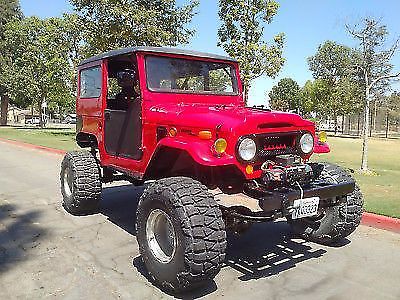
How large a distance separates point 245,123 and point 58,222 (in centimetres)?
357

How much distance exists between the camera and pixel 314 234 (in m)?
5.07

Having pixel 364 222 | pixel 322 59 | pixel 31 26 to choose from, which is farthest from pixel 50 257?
pixel 322 59

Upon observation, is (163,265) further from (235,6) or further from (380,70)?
(235,6)

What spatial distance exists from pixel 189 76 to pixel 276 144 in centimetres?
166

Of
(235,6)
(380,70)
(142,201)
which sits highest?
(235,6)

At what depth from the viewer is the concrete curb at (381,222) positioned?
18.9 ft

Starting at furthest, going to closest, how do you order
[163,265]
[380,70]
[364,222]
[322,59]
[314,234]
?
[322,59]
[380,70]
[364,222]
[314,234]
[163,265]

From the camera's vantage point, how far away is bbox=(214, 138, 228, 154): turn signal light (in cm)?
377

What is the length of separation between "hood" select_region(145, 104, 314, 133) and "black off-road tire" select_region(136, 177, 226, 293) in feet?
2.05

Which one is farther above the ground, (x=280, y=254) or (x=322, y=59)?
(x=322, y=59)

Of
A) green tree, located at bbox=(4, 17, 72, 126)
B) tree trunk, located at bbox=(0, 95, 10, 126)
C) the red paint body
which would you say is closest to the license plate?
the red paint body

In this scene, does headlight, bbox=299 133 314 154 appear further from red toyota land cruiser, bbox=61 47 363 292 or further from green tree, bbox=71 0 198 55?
green tree, bbox=71 0 198 55

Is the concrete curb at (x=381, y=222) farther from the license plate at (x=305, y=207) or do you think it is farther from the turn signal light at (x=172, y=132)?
the turn signal light at (x=172, y=132)

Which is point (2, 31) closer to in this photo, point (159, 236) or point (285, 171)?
point (159, 236)
